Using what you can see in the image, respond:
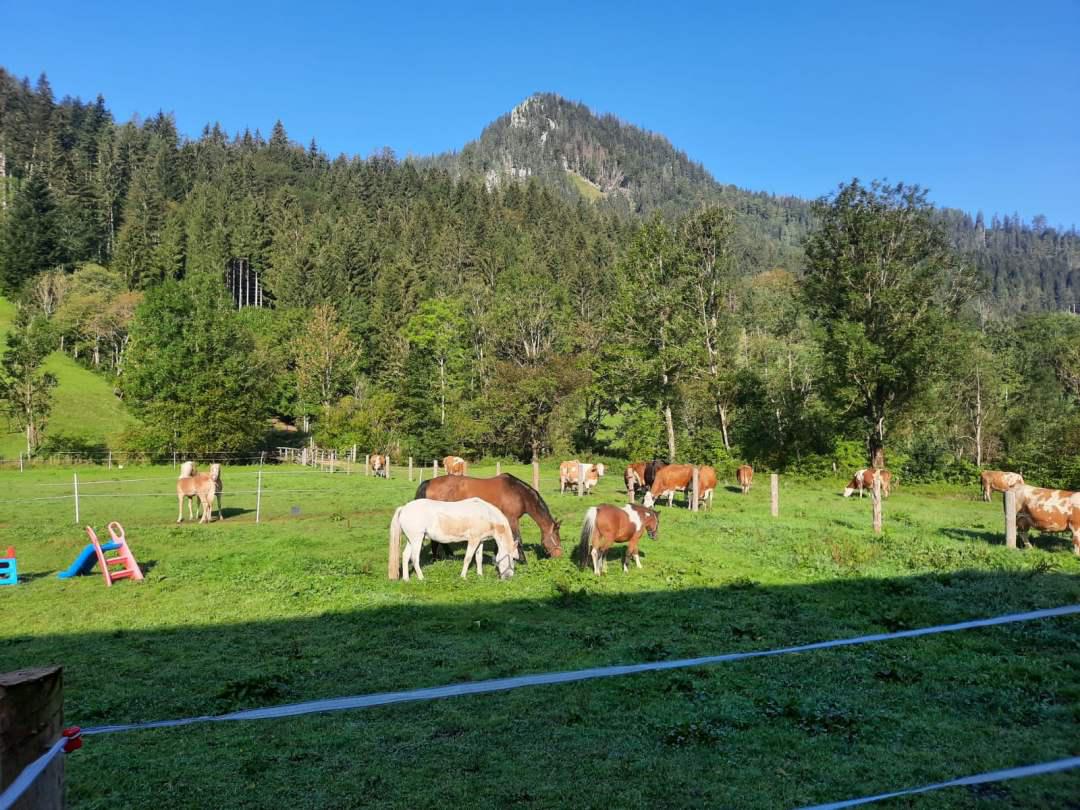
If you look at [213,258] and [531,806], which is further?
[213,258]

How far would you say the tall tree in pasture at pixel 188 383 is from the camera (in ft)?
144

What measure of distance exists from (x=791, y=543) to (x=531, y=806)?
1347 centimetres

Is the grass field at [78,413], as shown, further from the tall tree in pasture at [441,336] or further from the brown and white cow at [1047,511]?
the brown and white cow at [1047,511]

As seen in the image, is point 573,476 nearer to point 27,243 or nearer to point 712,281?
point 712,281

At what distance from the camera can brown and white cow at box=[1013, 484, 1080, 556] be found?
16094mm

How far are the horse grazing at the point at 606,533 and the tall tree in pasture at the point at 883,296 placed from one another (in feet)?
77.9

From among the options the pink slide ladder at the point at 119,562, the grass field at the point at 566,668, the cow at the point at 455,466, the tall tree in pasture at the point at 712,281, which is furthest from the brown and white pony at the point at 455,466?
the pink slide ladder at the point at 119,562

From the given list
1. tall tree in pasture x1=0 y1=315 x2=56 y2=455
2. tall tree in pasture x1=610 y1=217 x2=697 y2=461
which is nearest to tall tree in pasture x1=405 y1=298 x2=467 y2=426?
tall tree in pasture x1=610 y1=217 x2=697 y2=461

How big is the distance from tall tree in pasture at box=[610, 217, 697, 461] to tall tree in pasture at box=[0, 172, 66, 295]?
77.2 metres

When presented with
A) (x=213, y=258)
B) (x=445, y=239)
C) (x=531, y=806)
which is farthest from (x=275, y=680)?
(x=213, y=258)

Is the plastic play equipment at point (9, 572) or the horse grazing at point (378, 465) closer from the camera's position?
the plastic play equipment at point (9, 572)

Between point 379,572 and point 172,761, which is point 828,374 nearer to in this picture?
point 379,572

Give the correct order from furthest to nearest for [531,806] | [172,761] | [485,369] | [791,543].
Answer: [485,369] → [791,543] → [172,761] → [531,806]

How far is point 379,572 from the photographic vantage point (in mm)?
14000
